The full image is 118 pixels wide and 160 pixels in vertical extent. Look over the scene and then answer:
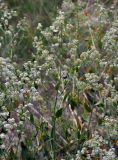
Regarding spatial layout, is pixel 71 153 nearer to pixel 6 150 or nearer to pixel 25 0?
pixel 6 150

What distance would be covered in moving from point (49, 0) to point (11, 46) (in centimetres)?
143

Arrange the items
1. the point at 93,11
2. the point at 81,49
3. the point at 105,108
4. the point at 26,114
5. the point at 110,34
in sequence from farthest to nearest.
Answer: the point at 93,11
the point at 81,49
the point at 110,34
the point at 105,108
the point at 26,114

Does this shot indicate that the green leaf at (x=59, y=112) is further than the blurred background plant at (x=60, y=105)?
Yes

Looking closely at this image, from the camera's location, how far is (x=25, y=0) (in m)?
5.24

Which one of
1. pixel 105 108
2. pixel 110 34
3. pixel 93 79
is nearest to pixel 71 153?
pixel 105 108

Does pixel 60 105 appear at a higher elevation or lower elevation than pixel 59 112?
higher

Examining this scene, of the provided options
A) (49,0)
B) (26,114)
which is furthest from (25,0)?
(26,114)

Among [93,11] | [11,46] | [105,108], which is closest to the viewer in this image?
[105,108]

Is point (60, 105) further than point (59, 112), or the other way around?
point (60, 105)

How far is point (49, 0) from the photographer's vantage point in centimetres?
528

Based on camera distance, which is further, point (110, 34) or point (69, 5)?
point (69, 5)

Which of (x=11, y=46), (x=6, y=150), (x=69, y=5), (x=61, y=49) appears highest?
(x=69, y=5)

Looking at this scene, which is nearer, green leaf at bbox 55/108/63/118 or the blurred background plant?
the blurred background plant

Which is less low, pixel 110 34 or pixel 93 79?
pixel 110 34
